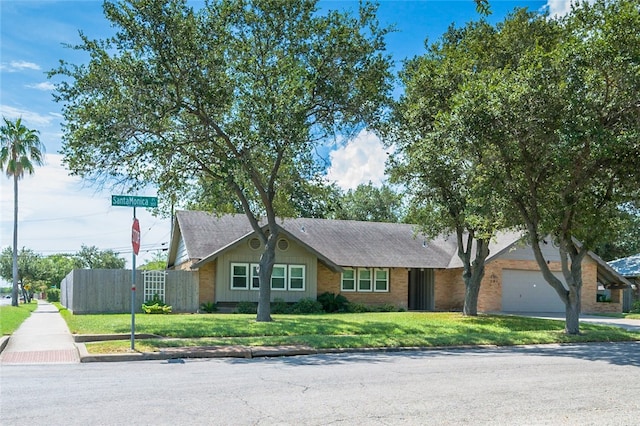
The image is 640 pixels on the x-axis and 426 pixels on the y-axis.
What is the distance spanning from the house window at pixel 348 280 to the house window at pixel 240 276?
5.44 metres

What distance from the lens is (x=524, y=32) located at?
69.8 feet

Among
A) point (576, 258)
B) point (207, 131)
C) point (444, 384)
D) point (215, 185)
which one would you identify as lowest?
point (444, 384)

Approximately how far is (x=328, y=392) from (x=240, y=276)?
2254 centimetres

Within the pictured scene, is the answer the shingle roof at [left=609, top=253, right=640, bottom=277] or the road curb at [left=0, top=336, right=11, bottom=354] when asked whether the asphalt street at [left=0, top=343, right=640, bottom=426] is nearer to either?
the road curb at [left=0, top=336, right=11, bottom=354]

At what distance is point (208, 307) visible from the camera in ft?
96.1

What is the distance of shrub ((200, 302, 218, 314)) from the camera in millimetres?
29277

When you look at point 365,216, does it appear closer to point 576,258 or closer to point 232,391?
point 576,258

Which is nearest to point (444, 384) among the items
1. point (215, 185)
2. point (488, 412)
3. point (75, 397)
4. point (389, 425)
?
point (488, 412)

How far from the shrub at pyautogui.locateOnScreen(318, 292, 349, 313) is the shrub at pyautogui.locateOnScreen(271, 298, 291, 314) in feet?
6.08

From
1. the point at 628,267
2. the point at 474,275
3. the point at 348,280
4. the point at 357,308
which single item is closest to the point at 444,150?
the point at 474,275

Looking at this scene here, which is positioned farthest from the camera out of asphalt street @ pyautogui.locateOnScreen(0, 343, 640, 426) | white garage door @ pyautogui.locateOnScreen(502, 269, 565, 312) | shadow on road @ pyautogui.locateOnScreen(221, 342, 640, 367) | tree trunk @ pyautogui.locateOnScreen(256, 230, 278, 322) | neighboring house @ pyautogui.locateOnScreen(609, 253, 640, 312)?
neighboring house @ pyautogui.locateOnScreen(609, 253, 640, 312)

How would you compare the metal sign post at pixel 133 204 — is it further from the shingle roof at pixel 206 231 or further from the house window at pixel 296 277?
the house window at pixel 296 277

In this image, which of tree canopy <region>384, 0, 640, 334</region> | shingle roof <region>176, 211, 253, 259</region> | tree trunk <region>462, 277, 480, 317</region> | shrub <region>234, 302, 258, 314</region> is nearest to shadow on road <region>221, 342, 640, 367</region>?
tree canopy <region>384, 0, 640, 334</region>

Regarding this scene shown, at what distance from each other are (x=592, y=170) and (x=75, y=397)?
48.3ft
